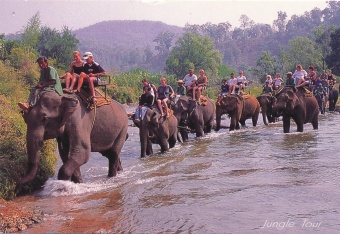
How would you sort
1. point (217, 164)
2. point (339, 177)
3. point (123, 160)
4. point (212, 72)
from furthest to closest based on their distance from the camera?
point (212, 72)
point (123, 160)
point (217, 164)
point (339, 177)

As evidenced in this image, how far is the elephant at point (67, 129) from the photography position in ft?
26.9

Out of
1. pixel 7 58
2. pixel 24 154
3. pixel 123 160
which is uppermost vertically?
pixel 7 58

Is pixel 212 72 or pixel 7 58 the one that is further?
pixel 212 72

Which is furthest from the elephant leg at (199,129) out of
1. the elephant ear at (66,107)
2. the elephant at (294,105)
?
the elephant ear at (66,107)

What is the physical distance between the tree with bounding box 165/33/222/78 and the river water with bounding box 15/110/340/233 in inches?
2471

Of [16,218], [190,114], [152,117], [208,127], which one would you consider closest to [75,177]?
[16,218]

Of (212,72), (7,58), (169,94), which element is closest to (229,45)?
(212,72)

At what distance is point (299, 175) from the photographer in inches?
396

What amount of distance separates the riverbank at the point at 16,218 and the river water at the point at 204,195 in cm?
12

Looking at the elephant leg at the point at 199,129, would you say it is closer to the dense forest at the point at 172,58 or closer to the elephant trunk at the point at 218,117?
the elephant trunk at the point at 218,117

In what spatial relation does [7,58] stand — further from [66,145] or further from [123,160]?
[66,145]

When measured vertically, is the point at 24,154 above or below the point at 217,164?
above

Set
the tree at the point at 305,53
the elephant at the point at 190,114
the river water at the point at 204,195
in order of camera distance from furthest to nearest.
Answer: the tree at the point at 305,53
the elephant at the point at 190,114
the river water at the point at 204,195

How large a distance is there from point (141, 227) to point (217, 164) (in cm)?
519
